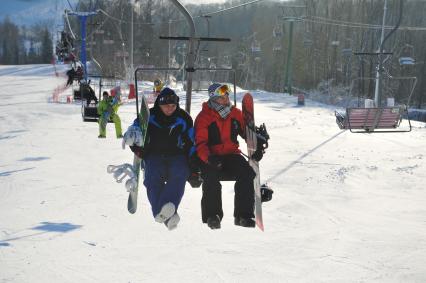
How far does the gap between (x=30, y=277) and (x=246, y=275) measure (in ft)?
10.8

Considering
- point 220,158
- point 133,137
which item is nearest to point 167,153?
point 133,137

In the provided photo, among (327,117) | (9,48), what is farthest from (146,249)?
(9,48)

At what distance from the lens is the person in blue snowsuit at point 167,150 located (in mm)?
4809

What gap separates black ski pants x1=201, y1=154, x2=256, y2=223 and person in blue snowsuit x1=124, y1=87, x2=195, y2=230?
261mm

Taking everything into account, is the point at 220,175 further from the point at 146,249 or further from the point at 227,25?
the point at 227,25

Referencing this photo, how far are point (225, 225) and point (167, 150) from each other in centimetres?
456

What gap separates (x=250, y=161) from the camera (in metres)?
4.99

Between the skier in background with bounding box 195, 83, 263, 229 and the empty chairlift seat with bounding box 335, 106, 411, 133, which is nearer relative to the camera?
the skier in background with bounding box 195, 83, 263, 229

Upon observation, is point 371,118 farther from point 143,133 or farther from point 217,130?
point 143,133

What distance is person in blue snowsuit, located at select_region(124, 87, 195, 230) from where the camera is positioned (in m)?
4.81

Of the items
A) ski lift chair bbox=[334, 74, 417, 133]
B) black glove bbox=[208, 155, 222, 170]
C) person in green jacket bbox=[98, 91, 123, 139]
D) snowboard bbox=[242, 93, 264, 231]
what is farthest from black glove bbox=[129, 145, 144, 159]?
ski lift chair bbox=[334, 74, 417, 133]

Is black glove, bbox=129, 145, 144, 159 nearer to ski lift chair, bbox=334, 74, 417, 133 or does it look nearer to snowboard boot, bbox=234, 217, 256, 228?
snowboard boot, bbox=234, 217, 256, 228

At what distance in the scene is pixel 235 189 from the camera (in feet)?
15.8

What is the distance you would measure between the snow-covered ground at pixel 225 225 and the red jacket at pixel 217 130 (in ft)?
9.47
